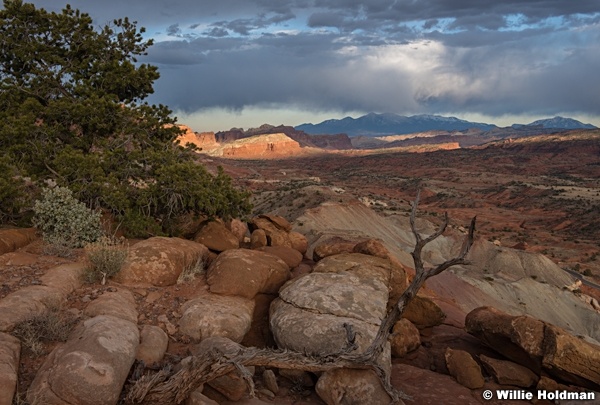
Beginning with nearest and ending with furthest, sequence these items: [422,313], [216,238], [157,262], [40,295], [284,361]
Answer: [284,361] < [40,295] < [157,262] < [422,313] < [216,238]

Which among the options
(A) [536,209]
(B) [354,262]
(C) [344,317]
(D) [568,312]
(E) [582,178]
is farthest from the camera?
(E) [582,178]

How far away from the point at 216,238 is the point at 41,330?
631cm

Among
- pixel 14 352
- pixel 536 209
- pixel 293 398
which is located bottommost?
pixel 536 209

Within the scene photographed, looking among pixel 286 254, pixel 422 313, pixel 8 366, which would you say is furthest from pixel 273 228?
pixel 8 366

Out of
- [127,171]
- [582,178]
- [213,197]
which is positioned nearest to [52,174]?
[127,171]

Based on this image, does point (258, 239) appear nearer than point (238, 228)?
Yes

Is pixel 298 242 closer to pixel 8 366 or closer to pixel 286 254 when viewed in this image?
pixel 286 254

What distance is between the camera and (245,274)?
9867mm

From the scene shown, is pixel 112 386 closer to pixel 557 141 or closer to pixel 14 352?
pixel 14 352

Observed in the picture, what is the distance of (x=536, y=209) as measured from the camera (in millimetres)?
68938

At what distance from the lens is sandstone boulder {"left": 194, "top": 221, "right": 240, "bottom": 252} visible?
12430mm

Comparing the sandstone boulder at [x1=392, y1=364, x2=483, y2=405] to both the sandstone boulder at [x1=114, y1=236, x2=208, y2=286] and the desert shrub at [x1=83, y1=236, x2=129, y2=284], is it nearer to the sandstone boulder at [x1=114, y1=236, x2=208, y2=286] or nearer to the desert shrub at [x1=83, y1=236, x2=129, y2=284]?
the sandstone boulder at [x1=114, y1=236, x2=208, y2=286]

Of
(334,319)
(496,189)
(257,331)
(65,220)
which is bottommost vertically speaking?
(496,189)

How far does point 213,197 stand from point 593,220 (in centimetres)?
5873
